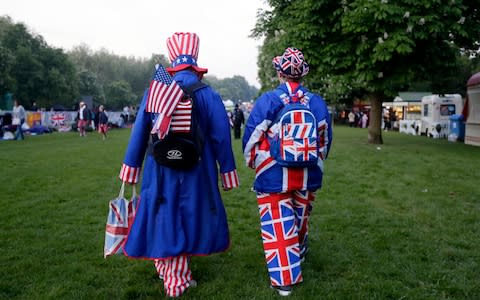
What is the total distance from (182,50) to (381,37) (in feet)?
38.6

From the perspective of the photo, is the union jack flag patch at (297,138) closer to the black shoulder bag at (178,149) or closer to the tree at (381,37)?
the black shoulder bag at (178,149)

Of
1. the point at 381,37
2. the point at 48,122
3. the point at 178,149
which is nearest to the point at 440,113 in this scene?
the point at 381,37

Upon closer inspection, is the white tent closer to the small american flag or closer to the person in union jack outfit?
the person in union jack outfit

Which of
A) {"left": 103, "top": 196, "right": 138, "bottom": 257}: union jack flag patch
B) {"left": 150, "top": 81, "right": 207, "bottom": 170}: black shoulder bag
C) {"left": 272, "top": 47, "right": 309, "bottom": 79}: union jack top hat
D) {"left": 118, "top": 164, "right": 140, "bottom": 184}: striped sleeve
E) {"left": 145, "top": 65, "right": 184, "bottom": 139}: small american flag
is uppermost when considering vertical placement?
{"left": 272, "top": 47, "right": 309, "bottom": 79}: union jack top hat

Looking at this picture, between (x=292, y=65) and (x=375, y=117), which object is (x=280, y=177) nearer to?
(x=292, y=65)

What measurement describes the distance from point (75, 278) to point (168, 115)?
1.90 metres

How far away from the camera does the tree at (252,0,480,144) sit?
44.4ft

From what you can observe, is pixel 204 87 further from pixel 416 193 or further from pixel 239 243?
pixel 416 193

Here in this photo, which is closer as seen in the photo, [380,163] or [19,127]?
[380,163]

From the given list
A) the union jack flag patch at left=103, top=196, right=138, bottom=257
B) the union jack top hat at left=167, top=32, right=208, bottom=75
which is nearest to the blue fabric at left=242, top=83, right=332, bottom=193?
the union jack top hat at left=167, top=32, right=208, bottom=75

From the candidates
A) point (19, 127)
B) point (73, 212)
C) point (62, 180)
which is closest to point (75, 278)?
point (73, 212)

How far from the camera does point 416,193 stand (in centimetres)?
803

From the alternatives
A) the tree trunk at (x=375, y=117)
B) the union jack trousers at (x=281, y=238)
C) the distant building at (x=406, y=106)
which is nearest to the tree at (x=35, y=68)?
the tree trunk at (x=375, y=117)

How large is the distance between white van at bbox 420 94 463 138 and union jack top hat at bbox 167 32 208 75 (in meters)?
24.9
